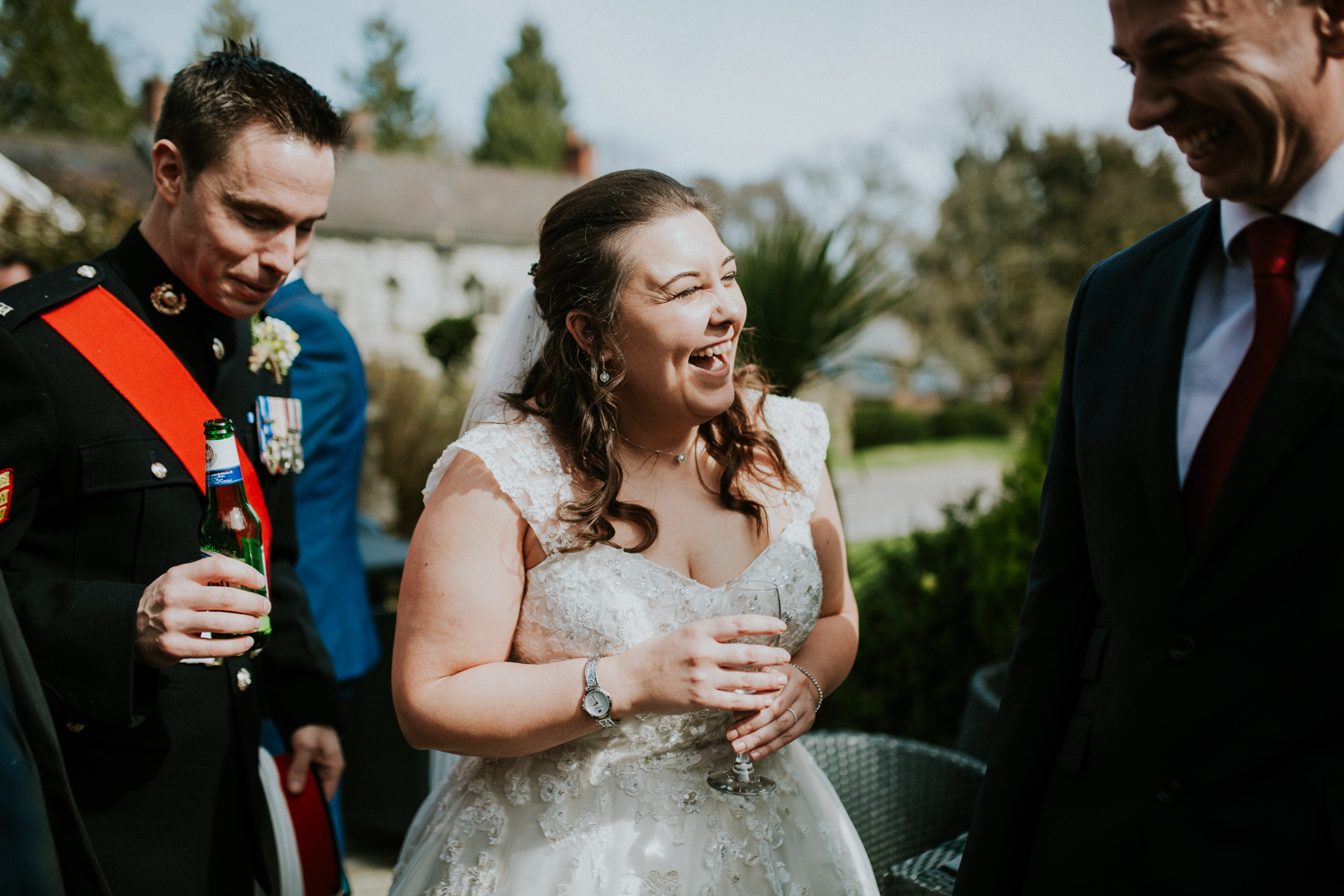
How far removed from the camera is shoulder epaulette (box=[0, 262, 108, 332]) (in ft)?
6.25

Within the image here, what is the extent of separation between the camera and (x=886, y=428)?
26.1m

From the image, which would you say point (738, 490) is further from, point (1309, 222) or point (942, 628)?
point (942, 628)

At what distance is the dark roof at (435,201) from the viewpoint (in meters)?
30.6

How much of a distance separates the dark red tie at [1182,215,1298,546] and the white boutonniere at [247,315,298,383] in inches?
88.6

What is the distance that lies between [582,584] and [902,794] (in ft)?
5.40

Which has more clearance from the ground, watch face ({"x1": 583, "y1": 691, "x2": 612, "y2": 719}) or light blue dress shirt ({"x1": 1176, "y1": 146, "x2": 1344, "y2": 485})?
light blue dress shirt ({"x1": 1176, "y1": 146, "x2": 1344, "y2": 485})

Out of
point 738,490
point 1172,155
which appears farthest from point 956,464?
point 738,490

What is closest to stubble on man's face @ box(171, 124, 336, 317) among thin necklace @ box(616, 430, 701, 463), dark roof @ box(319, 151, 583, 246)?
thin necklace @ box(616, 430, 701, 463)

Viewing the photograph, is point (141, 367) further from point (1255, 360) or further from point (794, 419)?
point (1255, 360)

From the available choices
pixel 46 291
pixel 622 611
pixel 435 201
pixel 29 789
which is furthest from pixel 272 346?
pixel 435 201

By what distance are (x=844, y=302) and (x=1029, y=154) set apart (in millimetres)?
27626

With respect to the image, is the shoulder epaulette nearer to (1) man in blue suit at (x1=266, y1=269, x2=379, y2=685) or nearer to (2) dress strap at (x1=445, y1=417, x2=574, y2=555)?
(2) dress strap at (x1=445, y1=417, x2=574, y2=555)

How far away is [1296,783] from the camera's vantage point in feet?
4.21

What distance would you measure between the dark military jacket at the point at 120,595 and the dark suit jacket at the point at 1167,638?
5.44 feet
